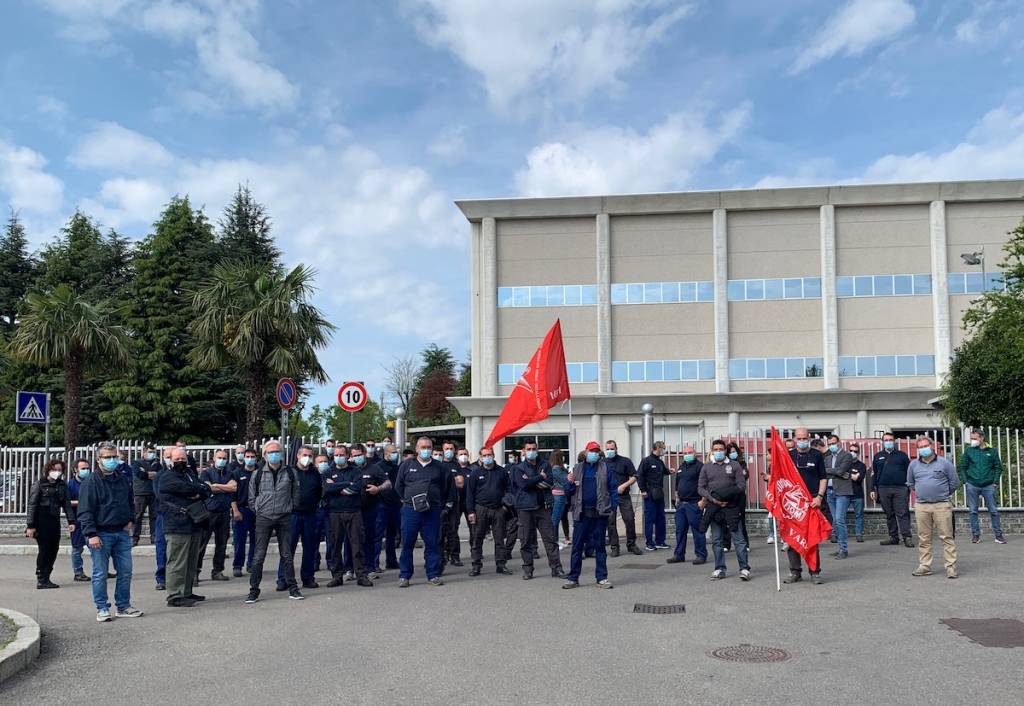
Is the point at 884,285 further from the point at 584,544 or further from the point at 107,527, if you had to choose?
the point at 107,527

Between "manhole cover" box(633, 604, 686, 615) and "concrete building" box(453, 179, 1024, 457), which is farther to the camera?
"concrete building" box(453, 179, 1024, 457)

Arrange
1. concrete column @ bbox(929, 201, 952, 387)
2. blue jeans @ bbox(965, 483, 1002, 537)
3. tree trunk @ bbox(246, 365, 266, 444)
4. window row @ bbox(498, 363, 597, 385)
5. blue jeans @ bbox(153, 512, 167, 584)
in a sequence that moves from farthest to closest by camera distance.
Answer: window row @ bbox(498, 363, 597, 385)
concrete column @ bbox(929, 201, 952, 387)
tree trunk @ bbox(246, 365, 266, 444)
blue jeans @ bbox(965, 483, 1002, 537)
blue jeans @ bbox(153, 512, 167, 584)

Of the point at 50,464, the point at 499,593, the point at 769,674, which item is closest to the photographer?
the point at 769,674

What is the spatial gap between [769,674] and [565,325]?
37423 millimetres

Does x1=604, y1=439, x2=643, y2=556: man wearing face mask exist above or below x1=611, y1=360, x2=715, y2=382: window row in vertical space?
below

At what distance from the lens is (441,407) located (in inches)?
3501

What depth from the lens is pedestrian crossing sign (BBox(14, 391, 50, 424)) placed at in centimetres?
2027

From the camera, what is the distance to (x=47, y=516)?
560 inches

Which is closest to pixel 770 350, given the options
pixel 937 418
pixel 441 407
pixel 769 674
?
pixel 937 418

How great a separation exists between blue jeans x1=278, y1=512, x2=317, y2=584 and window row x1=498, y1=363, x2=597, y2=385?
103ft

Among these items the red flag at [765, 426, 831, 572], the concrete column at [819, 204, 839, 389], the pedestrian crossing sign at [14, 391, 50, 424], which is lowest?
the red flag at [765, 426, 831, 572]

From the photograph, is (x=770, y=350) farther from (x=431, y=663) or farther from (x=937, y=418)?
(x=431, y=663)

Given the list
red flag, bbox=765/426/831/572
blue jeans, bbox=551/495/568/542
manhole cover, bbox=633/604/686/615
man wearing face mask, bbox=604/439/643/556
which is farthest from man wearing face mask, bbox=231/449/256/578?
red flag, bbox=765/426/831/572

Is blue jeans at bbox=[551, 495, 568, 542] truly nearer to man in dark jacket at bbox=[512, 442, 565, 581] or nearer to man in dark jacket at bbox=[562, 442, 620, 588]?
man in dark jacket at bbox=[512, 442, 565, 581]
